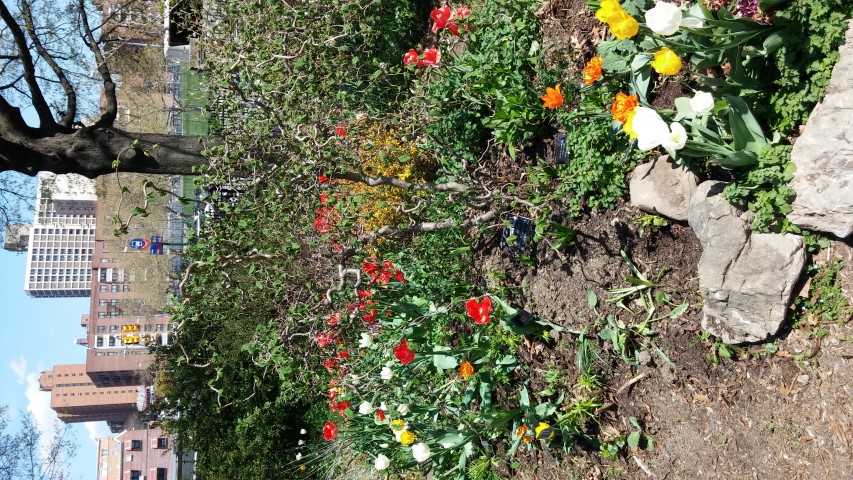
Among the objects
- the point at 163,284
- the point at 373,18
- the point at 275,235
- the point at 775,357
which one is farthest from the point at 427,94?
the point at 163,284

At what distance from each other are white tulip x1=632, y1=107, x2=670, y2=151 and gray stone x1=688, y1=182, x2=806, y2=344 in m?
0.50

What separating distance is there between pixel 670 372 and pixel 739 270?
30.2 inches

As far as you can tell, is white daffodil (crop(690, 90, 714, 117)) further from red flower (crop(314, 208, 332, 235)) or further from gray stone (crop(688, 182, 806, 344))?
red flower (crop(314, 208, 332, 235))

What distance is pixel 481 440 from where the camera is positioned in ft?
13.5

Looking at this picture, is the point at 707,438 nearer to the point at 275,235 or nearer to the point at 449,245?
the point at 449,245

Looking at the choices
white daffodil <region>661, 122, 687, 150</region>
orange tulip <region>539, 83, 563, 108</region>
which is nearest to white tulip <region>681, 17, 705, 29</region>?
white daffodil <region>661, 122, 687, 150</region>

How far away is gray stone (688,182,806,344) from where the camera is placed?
2.41 meters

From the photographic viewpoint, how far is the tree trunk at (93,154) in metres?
4.27

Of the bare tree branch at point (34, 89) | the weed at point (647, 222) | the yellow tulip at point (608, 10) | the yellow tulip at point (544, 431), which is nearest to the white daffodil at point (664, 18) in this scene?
the yellow tulip at point (608, 10)

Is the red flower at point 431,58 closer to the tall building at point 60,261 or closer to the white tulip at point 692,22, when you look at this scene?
the white tulip at point 692,22

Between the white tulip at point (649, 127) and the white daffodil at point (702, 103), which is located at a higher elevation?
the white daffodil at point (702, 103)

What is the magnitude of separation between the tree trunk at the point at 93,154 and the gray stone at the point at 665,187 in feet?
10.7

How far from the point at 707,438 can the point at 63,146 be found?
4.80m

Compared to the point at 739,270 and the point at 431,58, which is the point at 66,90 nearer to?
the point at 431,58
